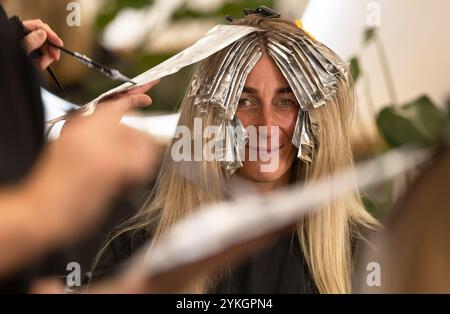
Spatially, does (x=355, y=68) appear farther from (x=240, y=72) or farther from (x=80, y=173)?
(x=80, y=173)

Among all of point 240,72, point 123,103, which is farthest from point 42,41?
point 240,72

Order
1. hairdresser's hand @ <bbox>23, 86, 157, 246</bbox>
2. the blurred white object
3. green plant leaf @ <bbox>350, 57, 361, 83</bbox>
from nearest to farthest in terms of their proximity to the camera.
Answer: hairdresser's hand @ <bbox>23, 86, 157, 246</bbox>, the blurred white object, green plant leaf @ <bbox>350, 57, 361, 83</bbox>

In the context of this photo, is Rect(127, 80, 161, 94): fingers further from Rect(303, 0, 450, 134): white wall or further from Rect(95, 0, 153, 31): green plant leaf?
Rect(303, 0, 450, 134): white wall

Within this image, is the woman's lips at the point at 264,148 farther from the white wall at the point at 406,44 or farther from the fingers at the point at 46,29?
the fingers at the point at 46,29

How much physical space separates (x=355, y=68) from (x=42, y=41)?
435mm

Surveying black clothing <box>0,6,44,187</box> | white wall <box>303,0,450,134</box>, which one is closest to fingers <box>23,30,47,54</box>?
black clothing <box>0,6,44,187</box>

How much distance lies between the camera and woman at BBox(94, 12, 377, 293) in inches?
41.9

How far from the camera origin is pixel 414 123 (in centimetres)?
106

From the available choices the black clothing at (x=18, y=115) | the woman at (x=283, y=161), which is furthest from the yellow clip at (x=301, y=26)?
the black clothing at (x=18, y=115)

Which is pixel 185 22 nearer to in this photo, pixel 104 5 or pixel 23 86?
pixel 104 5

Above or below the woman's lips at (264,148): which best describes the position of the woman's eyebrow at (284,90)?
above

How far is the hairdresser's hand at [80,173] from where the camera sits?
0.62m

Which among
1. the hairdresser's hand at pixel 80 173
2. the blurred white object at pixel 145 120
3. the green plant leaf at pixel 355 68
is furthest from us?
the green plant leaf at pixel 355 68

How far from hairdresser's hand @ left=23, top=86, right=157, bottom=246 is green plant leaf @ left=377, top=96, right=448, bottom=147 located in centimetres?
43
